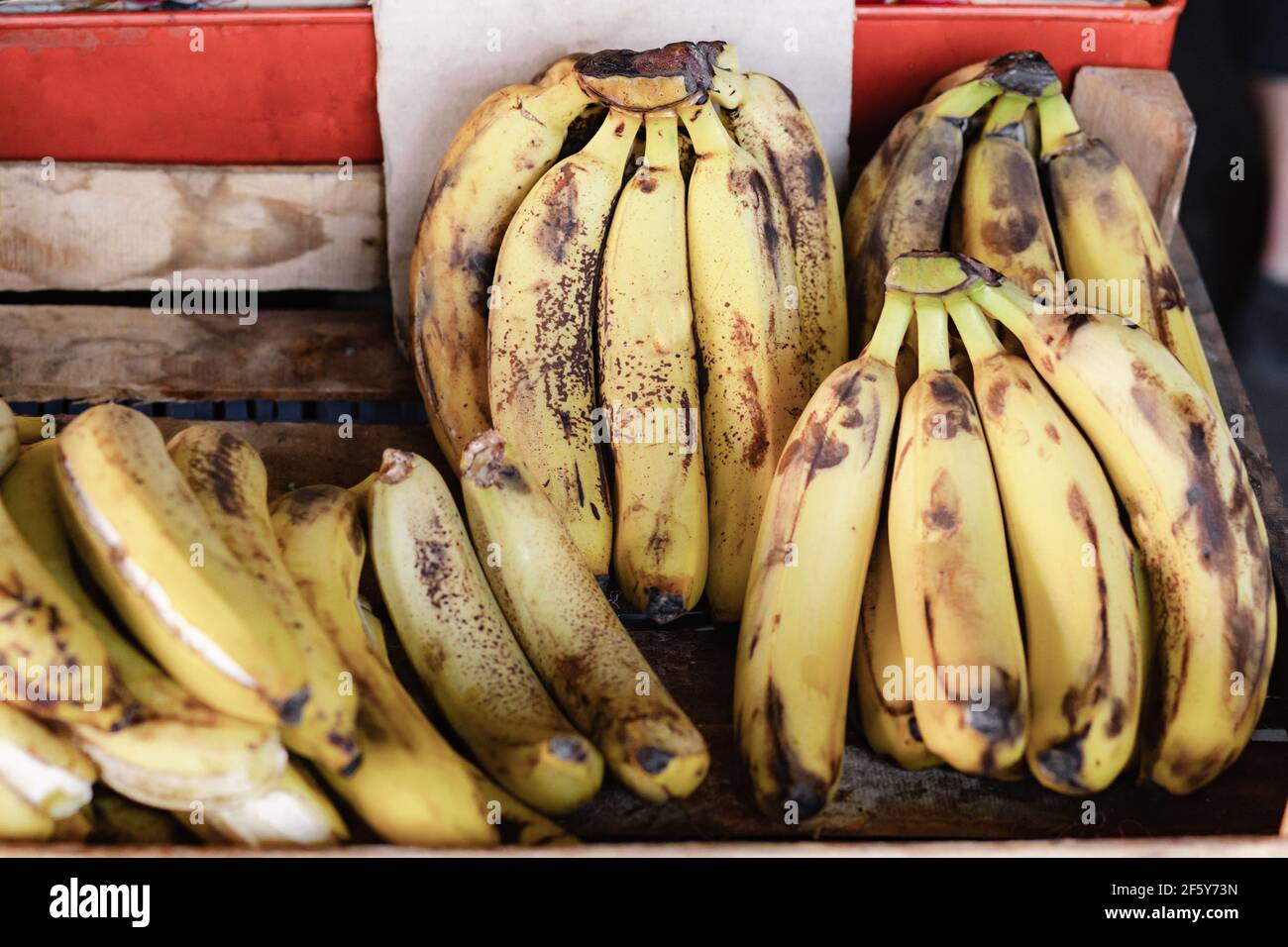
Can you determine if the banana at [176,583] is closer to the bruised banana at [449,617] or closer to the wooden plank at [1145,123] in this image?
the bruised banana at [449,617]

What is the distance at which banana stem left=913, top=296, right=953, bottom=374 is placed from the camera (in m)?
1.06

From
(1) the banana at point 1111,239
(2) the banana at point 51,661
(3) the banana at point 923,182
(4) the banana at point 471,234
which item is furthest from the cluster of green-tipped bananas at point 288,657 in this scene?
(1) the banana at point 1111,239

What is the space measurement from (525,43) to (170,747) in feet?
3.19

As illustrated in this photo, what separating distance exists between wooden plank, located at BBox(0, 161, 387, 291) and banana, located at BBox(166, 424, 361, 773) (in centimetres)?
61

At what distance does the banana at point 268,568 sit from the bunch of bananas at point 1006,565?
0.34m

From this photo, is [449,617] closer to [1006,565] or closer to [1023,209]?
[1006,565]

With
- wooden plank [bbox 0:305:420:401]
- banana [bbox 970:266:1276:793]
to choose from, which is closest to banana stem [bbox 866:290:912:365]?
banana [bbox 970:266:1276:793]

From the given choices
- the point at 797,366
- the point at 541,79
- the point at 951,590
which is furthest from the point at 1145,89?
the point at 951,590

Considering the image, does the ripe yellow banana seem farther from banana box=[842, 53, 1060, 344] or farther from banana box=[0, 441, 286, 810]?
banana box=[0, 441, 286, 810]

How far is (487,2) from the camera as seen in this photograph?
142 centimetres

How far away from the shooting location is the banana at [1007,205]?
1.27m
